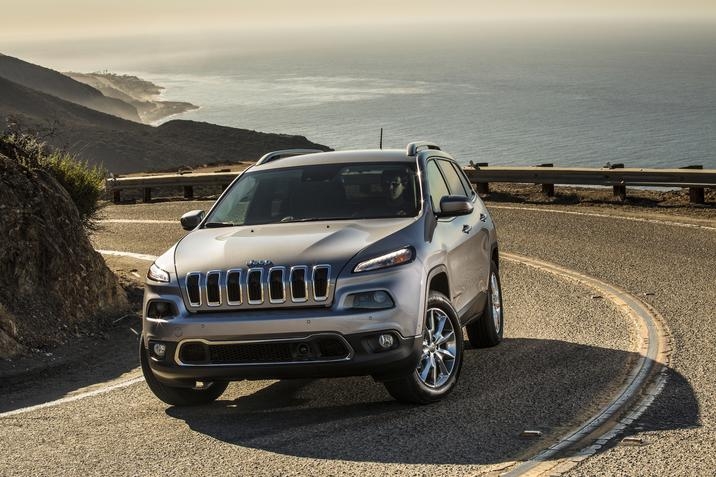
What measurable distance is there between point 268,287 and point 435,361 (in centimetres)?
136

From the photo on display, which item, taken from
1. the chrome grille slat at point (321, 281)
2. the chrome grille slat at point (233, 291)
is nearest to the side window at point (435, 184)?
the chrome grille slat at point (321, 281)

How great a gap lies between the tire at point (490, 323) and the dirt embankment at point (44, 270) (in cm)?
422

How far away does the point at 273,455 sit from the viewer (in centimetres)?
640

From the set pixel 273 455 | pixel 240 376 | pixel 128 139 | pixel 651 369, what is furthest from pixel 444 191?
pixel 128 139

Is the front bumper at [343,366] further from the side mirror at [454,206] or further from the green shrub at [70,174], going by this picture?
the green shrub at [70,174]

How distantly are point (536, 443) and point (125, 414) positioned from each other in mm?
3011

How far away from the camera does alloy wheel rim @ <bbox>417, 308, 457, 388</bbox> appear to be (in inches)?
294

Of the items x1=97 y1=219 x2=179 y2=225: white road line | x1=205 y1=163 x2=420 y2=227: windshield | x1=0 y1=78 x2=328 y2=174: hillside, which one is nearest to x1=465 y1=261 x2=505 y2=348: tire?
A: x1=205 y1=163 x2=420 y2=227: windshield

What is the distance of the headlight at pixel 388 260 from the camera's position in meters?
7.06

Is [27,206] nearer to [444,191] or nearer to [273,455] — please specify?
[444,191]

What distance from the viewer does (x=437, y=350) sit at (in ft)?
24.8

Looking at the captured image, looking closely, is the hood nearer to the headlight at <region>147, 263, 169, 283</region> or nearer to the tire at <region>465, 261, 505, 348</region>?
the headlight at <region>147, 263, 169, 283</region>

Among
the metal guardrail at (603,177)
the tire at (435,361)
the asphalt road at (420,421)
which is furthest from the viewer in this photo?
the metal guardrail at (603,177)

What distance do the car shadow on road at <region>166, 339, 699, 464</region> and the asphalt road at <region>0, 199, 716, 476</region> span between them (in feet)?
0.04
